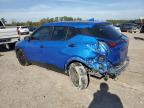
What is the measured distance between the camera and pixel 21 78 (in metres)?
7.38

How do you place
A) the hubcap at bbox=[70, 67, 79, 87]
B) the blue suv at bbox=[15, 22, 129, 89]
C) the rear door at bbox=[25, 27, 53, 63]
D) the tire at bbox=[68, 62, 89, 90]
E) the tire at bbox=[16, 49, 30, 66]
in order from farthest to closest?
the tire at bbox=[16, 49, 30, 66], the rear door at bbox=[25, 27, 53, 63], the hubcap at bbox=[70, 67, 79, 87], the tire at bbox=[68, 62, 89, 90], the blue suv at bbox=[15, 22, 129, 89]

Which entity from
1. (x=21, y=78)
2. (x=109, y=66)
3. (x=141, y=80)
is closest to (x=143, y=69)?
(x=141, y=80)

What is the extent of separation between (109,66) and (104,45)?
561 mm

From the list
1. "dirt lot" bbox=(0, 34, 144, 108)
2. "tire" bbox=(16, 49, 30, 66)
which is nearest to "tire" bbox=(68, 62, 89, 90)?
"dirt lot" bbox=(0, 34, 144, 108)

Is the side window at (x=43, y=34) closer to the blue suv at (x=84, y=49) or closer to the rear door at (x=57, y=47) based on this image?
the blue suv at (x=84, y=49)

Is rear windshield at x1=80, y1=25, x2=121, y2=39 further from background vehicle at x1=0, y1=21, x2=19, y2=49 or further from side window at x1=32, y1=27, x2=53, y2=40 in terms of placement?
background vehicle at x1=0, y1=21, x2=19, y2=49

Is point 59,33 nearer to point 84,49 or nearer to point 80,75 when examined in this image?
point 84,49

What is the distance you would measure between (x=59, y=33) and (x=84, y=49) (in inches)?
52.0

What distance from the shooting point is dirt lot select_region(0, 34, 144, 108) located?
5.15m

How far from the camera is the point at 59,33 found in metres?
6.62

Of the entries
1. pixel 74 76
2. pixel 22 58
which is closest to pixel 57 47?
pixel 74 76

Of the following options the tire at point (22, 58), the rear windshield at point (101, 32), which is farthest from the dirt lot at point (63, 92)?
the rear windshield at point (101, 32)

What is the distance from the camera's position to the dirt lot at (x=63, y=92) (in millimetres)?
5148

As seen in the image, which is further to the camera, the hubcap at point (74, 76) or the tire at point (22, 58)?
the tire at point (22, 58)
